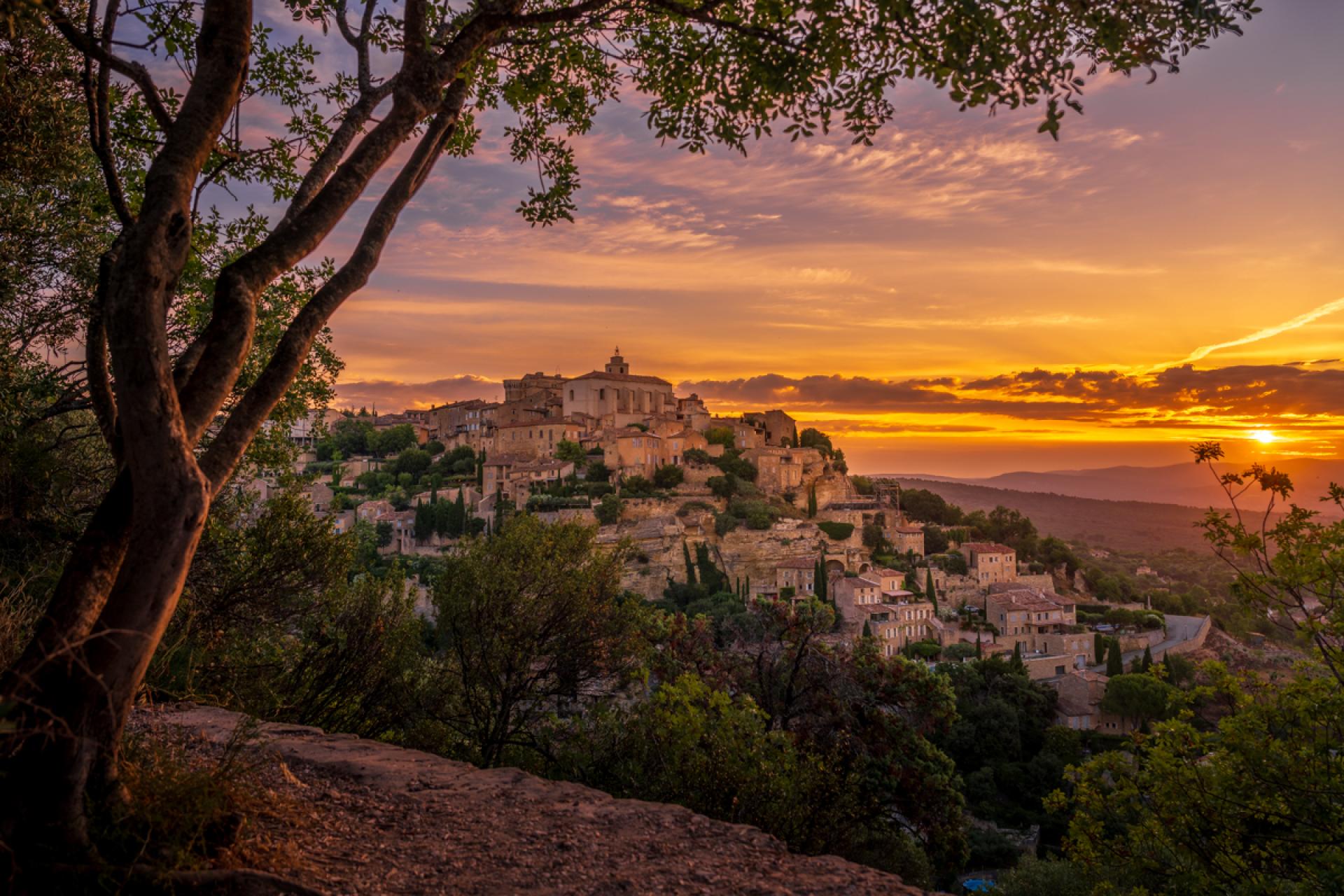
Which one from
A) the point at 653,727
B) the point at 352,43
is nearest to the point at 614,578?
the point at 653,727

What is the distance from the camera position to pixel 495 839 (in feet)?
13.4

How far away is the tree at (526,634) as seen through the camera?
887 cm

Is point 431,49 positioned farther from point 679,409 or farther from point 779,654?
point 679,409

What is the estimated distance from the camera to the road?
44.4m

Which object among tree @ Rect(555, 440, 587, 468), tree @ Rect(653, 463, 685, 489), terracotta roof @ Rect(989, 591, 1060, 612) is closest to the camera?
terracotta roof @ Rect(989, 591, 1060, 612)

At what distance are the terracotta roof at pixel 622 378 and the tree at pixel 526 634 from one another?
198ft

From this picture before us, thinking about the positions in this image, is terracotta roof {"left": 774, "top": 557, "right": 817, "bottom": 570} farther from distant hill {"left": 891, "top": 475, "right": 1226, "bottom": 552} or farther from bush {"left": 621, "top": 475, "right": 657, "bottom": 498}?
distant hill {"left": 891, "top": 475, "right": 1226, "bottom": 552}

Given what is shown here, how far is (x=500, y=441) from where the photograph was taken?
66500 mm

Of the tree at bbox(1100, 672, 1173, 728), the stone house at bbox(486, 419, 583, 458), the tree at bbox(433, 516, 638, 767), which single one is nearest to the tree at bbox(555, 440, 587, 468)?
the stone house at bbox(486, 419, 583, 458)

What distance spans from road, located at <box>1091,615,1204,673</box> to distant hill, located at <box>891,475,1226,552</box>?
2653 cm

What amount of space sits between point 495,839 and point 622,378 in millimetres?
67517

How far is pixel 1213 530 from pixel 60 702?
7350 millimetres

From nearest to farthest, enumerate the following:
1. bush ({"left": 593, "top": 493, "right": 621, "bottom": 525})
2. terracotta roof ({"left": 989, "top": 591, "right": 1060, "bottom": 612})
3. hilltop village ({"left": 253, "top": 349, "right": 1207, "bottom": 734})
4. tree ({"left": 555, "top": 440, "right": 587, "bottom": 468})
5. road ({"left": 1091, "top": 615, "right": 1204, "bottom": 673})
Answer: road ({"left": 1091, "top": 615, "right": 1204, "bottom": 673}) < hilltop village ({"left": 253, "top": 349, "right": 1207, "bottom": 734}) < terracotta roof ({"left": 989, "top": 591, "right": 1060, "bottom": 612}) < bush ({"left": 593, "top": 493, "right": 621, "bottom": 525}) < tree ({"left": 555, "top": 440, "right": 587, "bottom": 468})

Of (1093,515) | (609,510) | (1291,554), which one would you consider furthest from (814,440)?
(1291,554)
